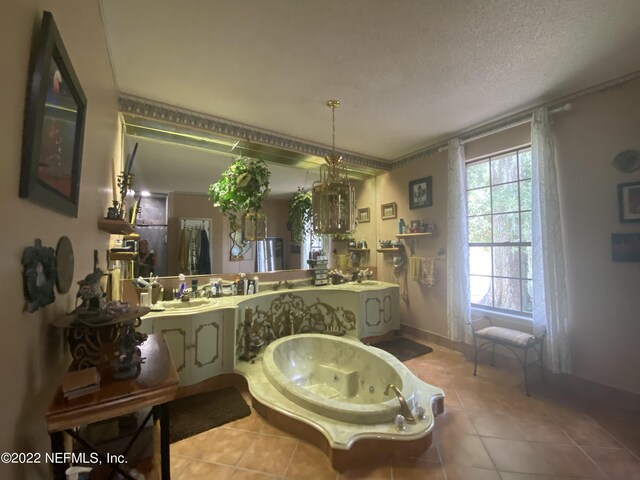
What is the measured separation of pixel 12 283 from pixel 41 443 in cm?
58

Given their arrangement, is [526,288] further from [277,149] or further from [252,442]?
[277,149]

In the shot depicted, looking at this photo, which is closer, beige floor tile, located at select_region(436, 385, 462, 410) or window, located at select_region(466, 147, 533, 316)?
beige floor tile, located at select_region(436, 385, 462, 410)

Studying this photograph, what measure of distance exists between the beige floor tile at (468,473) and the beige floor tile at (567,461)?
388 mm

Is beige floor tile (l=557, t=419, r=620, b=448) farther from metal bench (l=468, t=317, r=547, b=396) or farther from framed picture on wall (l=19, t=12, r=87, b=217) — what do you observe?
framed picture on wall (l=19, t=12, r=87, b=217)

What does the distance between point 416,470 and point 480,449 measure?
53 cm

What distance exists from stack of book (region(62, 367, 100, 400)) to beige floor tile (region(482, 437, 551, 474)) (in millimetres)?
2248

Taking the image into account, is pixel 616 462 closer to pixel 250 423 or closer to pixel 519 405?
pixel 519 405

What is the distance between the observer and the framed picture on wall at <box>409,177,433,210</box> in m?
3.81

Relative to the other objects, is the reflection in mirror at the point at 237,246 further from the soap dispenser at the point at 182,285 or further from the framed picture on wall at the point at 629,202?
the framed picture on wall at the point at 629,202

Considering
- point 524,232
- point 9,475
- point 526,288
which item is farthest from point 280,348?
point 524,232

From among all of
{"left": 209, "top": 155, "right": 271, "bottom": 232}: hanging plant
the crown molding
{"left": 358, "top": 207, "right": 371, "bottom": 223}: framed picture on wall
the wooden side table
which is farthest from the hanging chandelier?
{"left": 358, "top": 207, "right": 371, "bottom": 223}: framed picture on wall

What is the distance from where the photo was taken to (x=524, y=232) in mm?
2967

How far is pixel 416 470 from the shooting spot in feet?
5.37

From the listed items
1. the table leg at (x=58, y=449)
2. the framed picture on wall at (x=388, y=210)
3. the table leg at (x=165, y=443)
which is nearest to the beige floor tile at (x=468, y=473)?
the table leg at (x=165, y=443)
